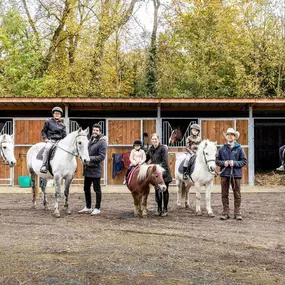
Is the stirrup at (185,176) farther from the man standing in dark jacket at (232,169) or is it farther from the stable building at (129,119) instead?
the stable building at (129,119)

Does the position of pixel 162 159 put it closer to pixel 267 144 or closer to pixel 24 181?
pixel 24 181

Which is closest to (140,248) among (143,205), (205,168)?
(143,205)

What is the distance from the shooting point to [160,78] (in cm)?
2045

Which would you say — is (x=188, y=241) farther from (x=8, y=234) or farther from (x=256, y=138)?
(x=256, y=138)

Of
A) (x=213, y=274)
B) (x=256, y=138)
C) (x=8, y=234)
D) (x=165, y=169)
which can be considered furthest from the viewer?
(x=256, y=138)

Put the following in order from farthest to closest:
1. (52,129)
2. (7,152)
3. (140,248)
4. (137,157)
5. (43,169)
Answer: (52,129) → (43,169) → (137,157) → (7,152) → (140,248)

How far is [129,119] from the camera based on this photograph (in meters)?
11.9

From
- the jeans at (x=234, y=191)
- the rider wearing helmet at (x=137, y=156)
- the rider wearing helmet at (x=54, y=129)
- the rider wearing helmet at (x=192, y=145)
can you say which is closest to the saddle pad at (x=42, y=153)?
the rider wearing helmet at (x=54, y=129)

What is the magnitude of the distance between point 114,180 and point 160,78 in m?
9.76

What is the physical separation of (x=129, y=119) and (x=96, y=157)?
514cm

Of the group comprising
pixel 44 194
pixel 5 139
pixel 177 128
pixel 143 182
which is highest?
pixel 177 128

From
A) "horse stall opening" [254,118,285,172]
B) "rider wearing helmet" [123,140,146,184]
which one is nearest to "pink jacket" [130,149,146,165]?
"rider wearing helmet" [123,140,146,184]

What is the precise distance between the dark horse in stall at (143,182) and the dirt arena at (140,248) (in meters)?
0.28

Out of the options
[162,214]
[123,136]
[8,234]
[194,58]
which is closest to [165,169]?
[162,214]
